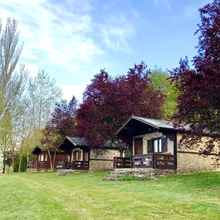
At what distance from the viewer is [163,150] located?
29.4 metres

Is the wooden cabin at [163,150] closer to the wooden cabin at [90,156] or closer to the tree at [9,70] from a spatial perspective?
the wooden cabin at [90,156]

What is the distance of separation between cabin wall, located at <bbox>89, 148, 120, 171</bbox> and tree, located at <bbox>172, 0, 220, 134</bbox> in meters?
21.0

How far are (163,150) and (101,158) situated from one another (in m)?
13.1

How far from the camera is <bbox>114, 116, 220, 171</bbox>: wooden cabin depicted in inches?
1088

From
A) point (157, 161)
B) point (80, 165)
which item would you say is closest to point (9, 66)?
point (157, 161)

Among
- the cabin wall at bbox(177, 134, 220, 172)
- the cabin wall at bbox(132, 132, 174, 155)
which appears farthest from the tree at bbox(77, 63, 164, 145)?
the cabin wall at bbox(177, 134, 220, 172)

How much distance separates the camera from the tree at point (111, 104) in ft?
117

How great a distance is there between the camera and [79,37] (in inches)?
838

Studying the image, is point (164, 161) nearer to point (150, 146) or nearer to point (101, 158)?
point (150, 146)

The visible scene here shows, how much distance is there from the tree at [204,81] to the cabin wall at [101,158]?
20963 millimetres

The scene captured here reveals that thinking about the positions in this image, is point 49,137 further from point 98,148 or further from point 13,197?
point 13,197

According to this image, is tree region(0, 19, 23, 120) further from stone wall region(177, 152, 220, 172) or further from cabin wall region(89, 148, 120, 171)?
cabin wall region(89, 148, 120, 171)

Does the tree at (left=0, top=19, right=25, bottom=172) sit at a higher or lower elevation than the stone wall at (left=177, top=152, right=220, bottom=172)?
higher

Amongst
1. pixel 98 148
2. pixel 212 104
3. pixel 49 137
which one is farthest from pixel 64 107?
pixel 212 104
